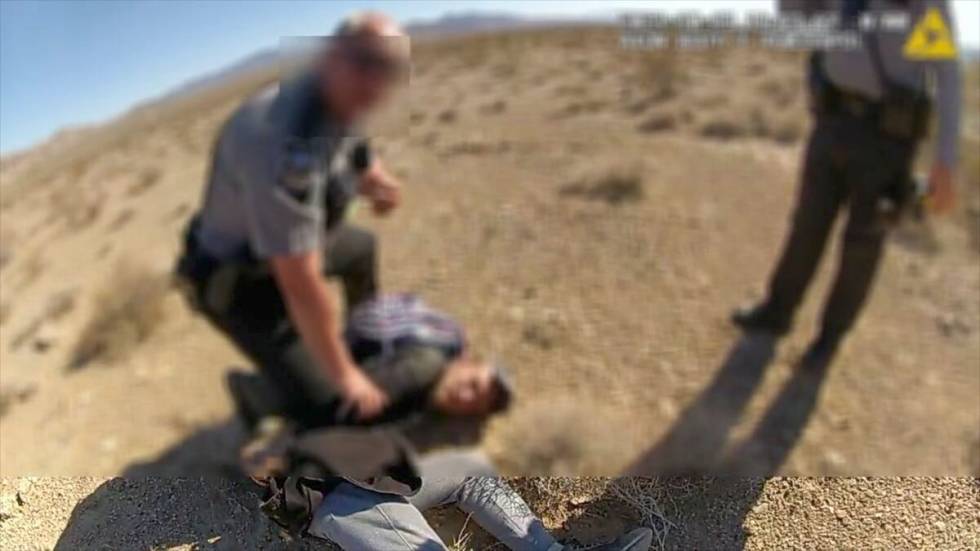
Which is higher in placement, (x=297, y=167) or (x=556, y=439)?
(x=297, y=167)

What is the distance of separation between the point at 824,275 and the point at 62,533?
2.64 m

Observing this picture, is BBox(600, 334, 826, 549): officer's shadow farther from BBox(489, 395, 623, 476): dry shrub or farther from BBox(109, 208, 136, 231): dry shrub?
BBox(109, 208, 136, 231): dry shrub

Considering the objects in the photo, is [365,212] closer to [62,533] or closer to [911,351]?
[911,351]

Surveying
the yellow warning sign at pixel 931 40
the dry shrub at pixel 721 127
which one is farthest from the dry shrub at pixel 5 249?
the yellow warning sign at pixel 931 40

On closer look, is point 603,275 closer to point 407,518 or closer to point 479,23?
point 479,23

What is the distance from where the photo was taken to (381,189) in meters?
1.29

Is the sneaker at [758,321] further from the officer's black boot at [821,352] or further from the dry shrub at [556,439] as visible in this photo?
the dry shrub at [556,439]

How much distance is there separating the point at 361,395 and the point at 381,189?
36cm

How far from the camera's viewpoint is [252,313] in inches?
51.1

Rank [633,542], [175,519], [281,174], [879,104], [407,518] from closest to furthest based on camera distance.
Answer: [281,174] < [879,104] < [407,518] < [633,542] < [175,519]

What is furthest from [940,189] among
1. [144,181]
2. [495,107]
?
[144,181]

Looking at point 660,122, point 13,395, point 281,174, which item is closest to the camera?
point 281,174

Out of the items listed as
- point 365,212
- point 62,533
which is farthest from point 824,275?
point 62,533

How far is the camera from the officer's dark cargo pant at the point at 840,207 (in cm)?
128
